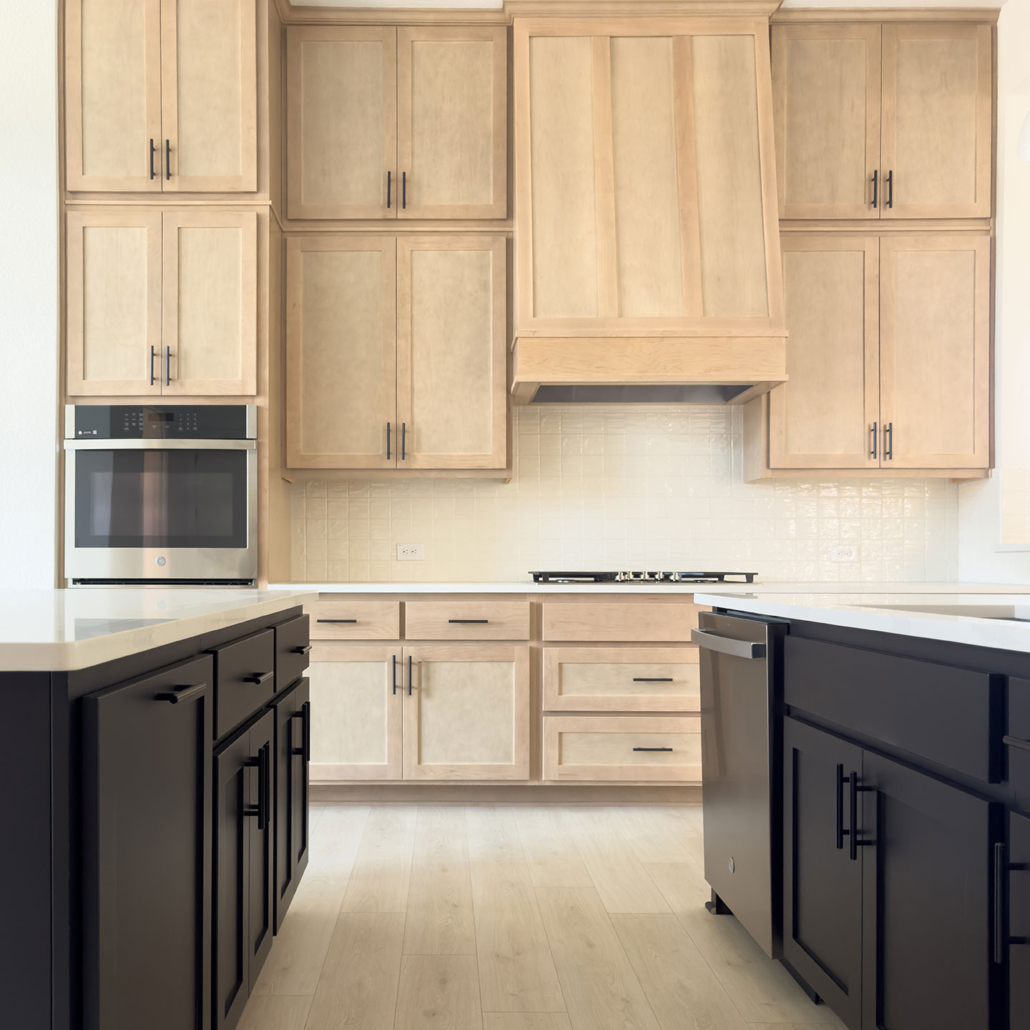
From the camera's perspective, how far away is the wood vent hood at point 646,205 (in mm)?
3199

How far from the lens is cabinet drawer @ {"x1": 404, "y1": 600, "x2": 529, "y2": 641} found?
10.4ft

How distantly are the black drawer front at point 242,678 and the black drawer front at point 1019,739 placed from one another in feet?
3.72

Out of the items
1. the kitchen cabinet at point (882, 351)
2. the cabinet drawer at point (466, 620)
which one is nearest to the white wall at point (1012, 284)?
the kitchen cabinet at point (882, 351)

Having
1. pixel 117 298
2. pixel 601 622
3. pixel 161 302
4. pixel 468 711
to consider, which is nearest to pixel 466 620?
pixel 468 711

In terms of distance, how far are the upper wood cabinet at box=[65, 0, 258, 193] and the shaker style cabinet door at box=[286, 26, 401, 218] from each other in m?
0.30

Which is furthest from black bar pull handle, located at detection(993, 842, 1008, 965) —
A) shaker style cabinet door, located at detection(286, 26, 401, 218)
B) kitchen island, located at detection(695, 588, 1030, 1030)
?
shaker style cabinet door, located at detection(286, 26, 401, 218)

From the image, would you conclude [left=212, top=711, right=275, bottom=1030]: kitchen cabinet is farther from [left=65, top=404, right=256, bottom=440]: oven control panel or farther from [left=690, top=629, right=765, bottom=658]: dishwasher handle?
[left=65, top=404, right=256, bottom=440]: oven control panel

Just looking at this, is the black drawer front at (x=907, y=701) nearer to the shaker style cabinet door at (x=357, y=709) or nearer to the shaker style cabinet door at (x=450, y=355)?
the shaker style cabinet door at (x=357, y=709)

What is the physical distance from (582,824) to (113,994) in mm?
2291

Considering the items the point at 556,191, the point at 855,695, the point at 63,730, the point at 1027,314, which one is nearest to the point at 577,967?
the point at 855,695

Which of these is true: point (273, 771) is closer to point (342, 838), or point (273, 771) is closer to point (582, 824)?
point (342, 838)

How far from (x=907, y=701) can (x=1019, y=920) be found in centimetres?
34

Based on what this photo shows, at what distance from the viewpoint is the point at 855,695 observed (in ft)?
4.68

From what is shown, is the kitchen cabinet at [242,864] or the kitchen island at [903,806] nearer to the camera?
the kitchen island at [903,806]
